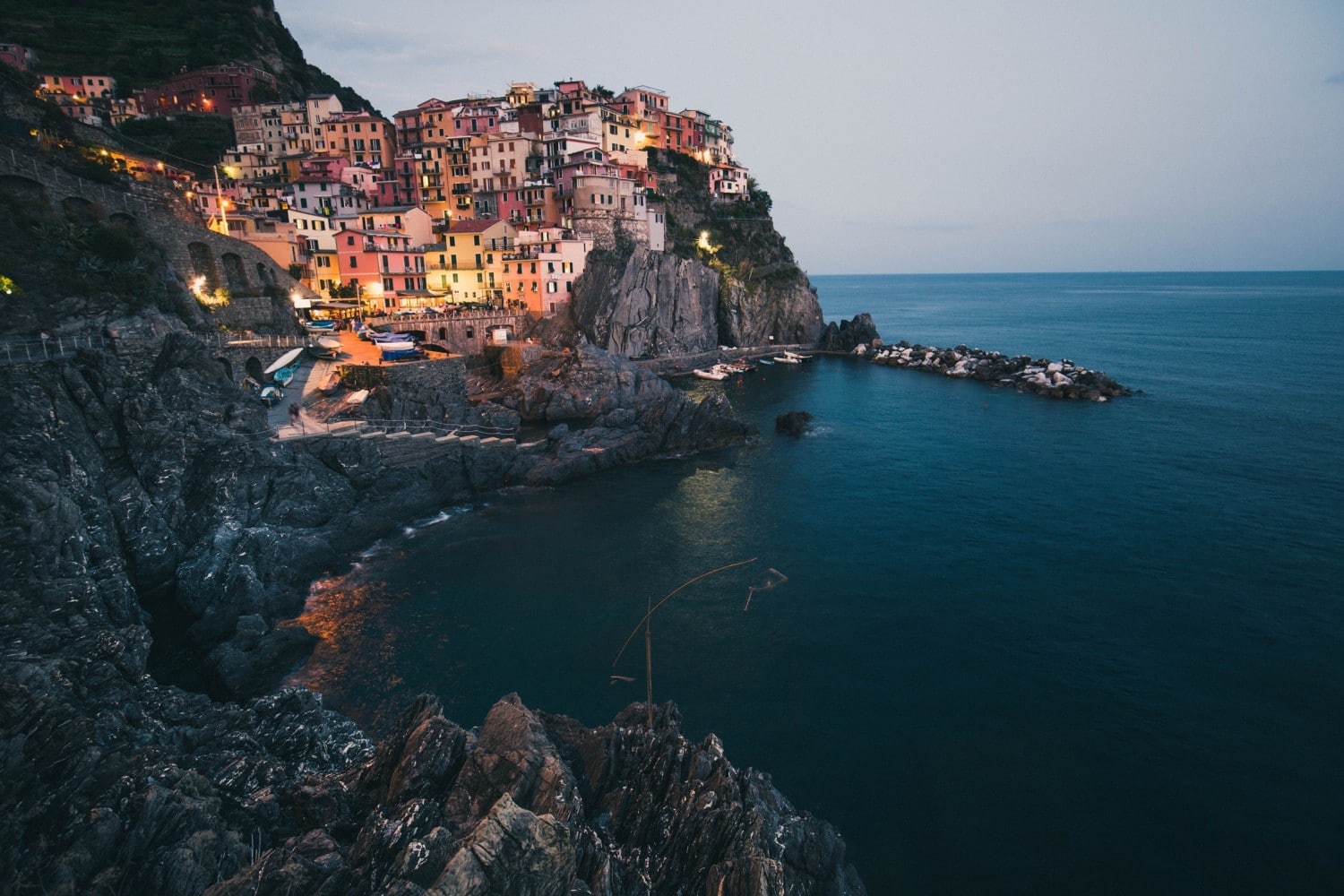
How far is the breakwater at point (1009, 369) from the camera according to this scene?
7062 cm

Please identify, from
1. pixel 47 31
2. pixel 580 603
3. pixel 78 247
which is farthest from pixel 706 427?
pixel 47 31

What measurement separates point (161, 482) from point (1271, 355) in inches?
4835

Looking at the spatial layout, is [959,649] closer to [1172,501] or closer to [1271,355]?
[1172,501]

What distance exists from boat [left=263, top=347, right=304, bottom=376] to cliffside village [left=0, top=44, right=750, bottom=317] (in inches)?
676

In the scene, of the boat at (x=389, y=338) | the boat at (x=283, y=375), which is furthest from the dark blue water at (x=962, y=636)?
the boat at (x=389, y=338)

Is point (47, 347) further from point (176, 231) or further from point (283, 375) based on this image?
point (176, 231)

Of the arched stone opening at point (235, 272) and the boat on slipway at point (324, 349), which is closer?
the boat on slipway at point (324, 349)

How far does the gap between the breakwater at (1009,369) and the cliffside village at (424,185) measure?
3672cm

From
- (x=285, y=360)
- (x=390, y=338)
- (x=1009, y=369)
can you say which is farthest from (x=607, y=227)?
(x=1009, y=369)

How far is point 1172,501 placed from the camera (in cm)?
4138

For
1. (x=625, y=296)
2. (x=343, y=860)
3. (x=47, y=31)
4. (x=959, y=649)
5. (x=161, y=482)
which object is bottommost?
(x=959, y=649)

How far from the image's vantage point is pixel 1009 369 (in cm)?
8162

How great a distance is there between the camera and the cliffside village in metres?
67.6

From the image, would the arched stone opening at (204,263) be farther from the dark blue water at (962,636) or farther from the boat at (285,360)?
the dark blue water at (962,636)
